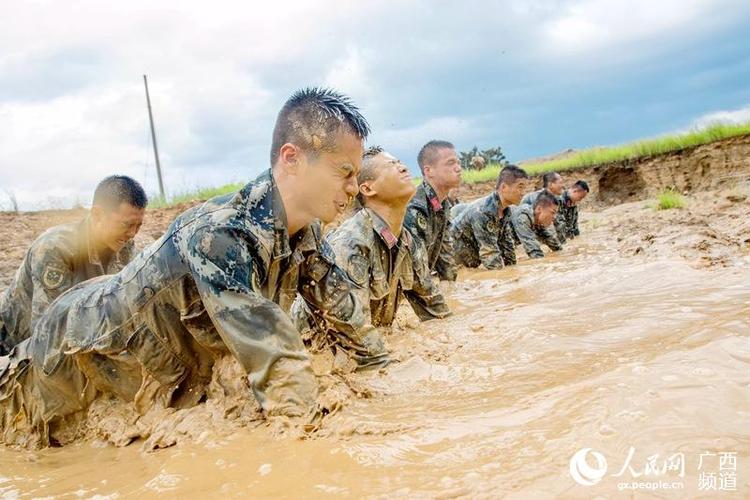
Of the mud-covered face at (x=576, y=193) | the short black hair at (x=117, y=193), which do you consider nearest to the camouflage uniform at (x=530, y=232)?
the mud-covered face at (x=576, y=193)

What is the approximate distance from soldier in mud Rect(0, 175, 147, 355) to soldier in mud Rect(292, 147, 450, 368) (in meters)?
1.39

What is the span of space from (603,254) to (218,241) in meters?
6.18

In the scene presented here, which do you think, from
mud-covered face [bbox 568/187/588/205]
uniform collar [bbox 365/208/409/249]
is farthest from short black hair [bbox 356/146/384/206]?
mud-covered face [bbox 568/187/588/205]

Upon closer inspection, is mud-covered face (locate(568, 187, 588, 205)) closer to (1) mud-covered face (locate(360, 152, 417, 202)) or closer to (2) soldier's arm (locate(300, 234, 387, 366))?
(1) mud-covered face (locate(360, 152, 417, 202))

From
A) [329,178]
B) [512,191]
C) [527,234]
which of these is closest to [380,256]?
[329,178]

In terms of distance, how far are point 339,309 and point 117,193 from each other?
6.71ft

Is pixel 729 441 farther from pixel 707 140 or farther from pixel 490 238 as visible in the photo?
pixel 707 140

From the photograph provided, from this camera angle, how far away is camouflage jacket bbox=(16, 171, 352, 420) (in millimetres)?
1959

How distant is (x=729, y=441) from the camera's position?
4.10 feet

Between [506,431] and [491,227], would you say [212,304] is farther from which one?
[491,227]

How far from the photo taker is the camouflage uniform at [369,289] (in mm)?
2889

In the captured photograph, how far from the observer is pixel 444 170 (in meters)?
5.64

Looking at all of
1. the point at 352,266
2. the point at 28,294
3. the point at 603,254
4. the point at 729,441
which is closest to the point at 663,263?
the point at 352,266

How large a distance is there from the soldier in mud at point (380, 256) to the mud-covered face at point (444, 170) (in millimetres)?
1103
